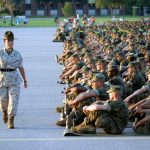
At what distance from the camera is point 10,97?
12.9 meters

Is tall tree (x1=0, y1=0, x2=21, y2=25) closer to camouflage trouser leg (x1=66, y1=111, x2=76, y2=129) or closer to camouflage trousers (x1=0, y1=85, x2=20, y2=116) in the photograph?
camouflage trousers (x1=0, y1=85, x2=20, y2=116)

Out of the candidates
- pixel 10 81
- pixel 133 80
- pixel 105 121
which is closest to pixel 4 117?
pixel 10 81

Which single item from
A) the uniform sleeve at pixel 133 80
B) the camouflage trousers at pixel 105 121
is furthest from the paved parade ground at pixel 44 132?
the uniform sleeve at pixel 133 80

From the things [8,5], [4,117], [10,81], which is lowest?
[8,5]

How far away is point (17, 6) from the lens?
423 ft

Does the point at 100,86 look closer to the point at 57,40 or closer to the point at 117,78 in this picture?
the point at 117,78

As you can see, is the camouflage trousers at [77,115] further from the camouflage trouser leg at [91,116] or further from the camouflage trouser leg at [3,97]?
the camouflage trouser leg at [3,97]

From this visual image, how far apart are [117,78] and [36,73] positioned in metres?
11.6

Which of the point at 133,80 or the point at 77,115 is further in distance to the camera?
the point at 133,80

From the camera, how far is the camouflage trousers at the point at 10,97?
1285cm

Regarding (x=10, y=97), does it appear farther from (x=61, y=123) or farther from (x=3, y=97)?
(x=61, y=123)

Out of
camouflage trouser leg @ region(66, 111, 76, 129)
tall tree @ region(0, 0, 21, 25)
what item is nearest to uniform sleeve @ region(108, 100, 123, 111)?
camouflage trouser leg @ region(66, 111, 76, 129)

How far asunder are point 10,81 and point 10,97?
10.6 inches

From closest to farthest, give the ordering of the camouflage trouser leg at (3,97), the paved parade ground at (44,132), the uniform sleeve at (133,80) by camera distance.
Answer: the paved parade ground at (44,132)
the camouflage trouser leg at (3,97)
the uniform sleeve at (133,80)
